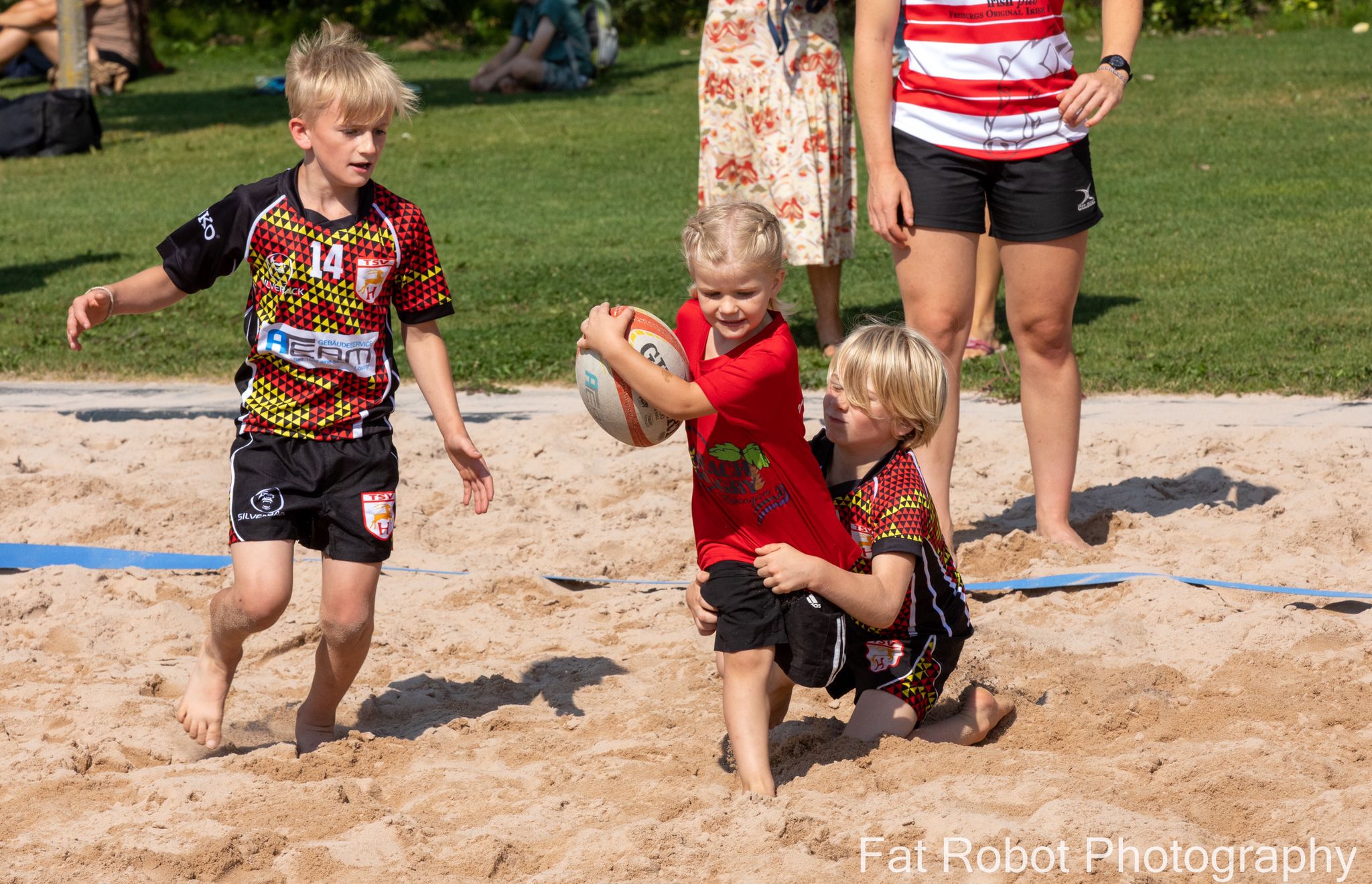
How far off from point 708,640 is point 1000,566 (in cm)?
108

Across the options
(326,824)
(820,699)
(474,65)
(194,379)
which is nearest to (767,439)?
(820,699)

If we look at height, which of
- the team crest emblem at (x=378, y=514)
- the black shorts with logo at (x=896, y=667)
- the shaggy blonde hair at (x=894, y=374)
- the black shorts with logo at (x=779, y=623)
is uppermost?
the shaggy blonde hair at (x=894, y=374)

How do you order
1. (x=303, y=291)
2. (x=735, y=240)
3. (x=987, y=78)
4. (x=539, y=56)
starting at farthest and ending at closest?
(x=539, y=56), (x=987, y=78), (x=303, y=291), (x=735, y=240)

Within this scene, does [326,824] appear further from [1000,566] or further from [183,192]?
[183,192]

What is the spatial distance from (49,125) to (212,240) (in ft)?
47.2

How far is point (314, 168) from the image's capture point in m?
3.91

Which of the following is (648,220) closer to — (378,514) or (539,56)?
(378,514)

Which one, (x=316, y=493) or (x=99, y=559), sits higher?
(x=316, y=493)

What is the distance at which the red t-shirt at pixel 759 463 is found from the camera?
3.51 meters

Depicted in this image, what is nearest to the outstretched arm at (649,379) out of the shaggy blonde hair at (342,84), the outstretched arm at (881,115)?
the shaggy blonde hair at (342,84)

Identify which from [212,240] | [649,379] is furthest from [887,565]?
[212,240]

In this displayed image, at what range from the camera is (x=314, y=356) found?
153 inches

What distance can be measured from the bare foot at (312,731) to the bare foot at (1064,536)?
2528 mm

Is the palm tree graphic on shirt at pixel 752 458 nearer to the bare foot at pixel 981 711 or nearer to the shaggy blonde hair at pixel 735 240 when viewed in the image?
the shaggy blonde hair at pixel 735 240
